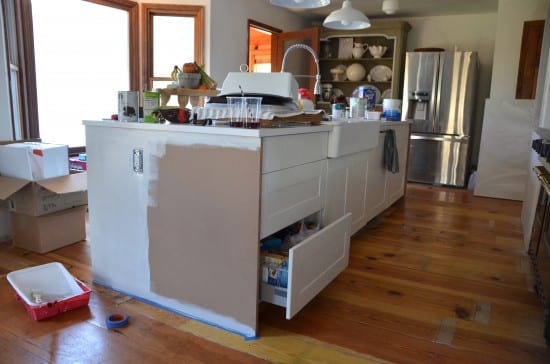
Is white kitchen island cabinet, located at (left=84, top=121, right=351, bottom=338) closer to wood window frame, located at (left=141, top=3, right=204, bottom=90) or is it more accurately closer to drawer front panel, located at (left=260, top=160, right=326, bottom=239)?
drawer front panel, located at (left=260, top=160, right=326, bottom=239)

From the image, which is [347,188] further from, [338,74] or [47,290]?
[338,74]

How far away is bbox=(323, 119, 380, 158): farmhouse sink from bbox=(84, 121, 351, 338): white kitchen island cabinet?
6cm

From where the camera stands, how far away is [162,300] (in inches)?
74.4

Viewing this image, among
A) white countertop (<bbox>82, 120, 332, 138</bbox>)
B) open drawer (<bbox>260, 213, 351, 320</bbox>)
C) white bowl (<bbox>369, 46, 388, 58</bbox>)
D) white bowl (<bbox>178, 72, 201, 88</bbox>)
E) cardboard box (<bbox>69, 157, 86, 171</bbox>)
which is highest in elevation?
white bowl (<bbox>369, 46, 388, 58</bbox>)

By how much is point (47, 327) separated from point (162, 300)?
0.46m

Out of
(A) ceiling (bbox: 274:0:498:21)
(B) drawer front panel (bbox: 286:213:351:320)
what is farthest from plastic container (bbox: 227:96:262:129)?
(A) ceiling (bbox: 274:0:498:21)

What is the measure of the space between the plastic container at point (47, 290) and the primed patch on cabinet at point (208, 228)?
373 mm

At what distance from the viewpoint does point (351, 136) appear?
7.53ft

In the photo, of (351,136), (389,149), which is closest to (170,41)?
(389,149)

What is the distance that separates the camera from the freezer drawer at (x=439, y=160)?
16.2ft

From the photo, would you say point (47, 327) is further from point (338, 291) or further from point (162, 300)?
point (338, 291)

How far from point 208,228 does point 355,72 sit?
4528mm

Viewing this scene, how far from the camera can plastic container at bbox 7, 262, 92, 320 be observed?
1779 millimetres

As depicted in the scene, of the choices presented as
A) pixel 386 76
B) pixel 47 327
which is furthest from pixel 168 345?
pixel 386 76
